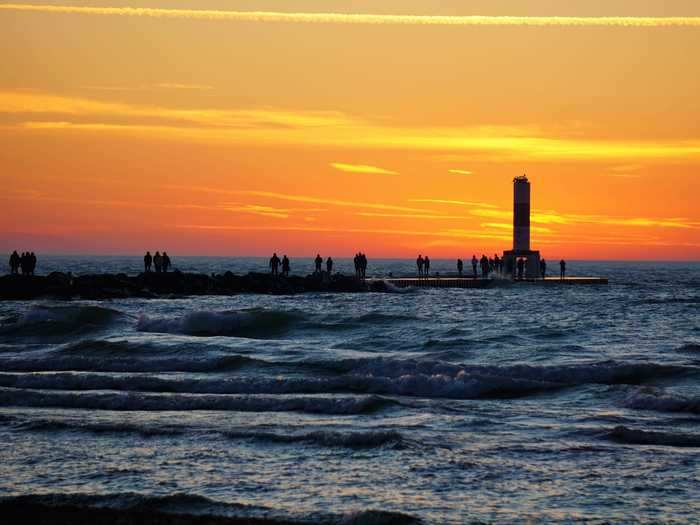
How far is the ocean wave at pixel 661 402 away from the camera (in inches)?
720

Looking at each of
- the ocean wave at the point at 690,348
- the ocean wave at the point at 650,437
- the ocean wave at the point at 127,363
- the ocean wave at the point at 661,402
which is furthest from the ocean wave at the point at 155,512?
the ocean wave at the point at 690,348

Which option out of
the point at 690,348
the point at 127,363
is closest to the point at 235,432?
the point at 127,363

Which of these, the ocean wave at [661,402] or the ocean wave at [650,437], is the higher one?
the ocean wave at [661,402]

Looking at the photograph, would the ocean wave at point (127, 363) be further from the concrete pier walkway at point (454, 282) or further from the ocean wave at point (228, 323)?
the concrete pier walkway at point (454, 282)

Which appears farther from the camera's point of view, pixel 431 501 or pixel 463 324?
pixel 463 324

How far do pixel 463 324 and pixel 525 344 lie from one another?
8.19 m

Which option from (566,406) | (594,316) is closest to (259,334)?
(594,316)

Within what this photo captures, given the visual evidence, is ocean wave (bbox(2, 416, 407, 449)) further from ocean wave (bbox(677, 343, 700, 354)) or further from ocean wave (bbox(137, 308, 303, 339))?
ocean wave (bbox(137, 308, 303, 339))

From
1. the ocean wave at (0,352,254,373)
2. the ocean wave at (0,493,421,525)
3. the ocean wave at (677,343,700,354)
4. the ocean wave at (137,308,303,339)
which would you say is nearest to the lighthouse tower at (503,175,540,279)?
the ocean wave at (137,308,303,339)

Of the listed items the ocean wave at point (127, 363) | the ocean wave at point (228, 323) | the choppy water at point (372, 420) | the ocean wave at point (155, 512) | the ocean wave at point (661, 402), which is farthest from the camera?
the ocean wave at point (228, 323)

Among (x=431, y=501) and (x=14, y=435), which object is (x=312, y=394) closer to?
(x=14, y=435)

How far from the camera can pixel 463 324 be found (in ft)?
125

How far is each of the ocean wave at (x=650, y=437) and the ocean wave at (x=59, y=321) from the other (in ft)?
80.2

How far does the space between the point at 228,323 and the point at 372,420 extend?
22174 millimetres
